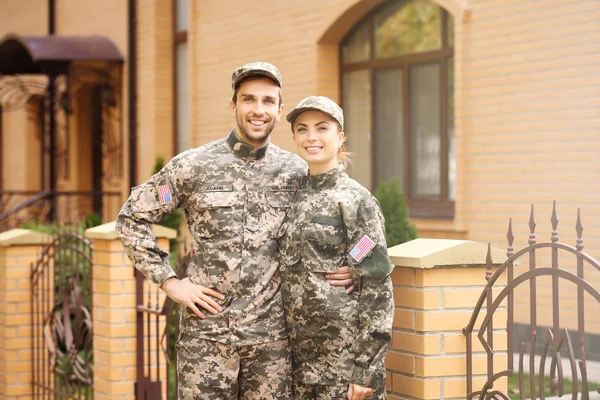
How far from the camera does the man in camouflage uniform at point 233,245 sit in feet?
12.1

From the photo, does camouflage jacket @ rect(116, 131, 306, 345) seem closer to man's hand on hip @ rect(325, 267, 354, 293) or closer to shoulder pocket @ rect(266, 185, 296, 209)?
shoulder pocket @ rect(266, 185, 296, 209)

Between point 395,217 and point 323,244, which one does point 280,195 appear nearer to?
point 323,244

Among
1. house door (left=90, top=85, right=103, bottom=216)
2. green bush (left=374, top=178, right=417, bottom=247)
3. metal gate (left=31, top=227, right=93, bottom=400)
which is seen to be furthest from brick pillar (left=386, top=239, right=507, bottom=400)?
house door (left=90, top=85, right=103, bottom=216)

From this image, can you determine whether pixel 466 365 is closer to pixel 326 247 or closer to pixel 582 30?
pixel 326 247

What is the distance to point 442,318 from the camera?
3.60m

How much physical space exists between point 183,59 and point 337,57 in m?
4.00

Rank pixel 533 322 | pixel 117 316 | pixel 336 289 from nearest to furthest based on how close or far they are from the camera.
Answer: pixel 533 322
pixel 336 289
pixel 117 316

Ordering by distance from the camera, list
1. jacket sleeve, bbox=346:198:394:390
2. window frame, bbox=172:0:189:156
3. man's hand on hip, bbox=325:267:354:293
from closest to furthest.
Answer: jacket sleeve, bbox=346:198:394:390, man's hand on hip, bbox=325:267:354:293, window frame, bbox=172:0:189:156

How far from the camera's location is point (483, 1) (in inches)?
352

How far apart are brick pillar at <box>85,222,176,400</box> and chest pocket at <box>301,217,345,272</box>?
211 cm

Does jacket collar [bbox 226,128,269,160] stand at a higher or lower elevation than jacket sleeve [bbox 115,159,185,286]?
higher

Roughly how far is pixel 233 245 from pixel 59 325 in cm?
314

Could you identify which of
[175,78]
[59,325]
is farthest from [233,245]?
Answer: [175,78]

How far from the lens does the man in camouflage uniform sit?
3.69m
